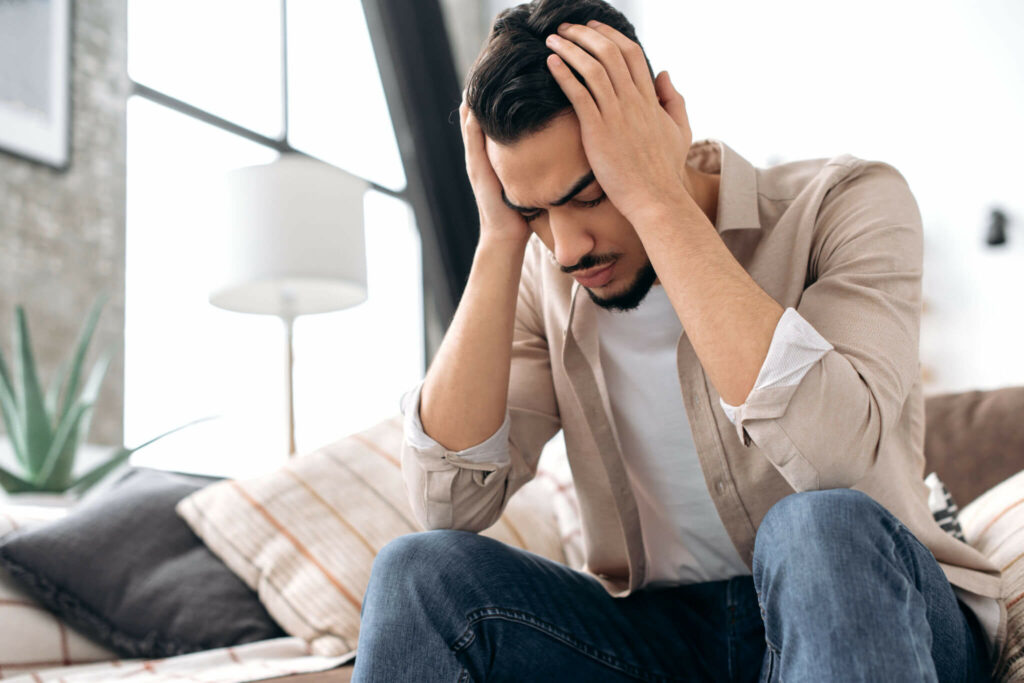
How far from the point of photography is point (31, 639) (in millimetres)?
1362

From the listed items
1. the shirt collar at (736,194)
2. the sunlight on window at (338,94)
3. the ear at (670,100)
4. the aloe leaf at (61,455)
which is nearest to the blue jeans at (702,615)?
the shirt collar at (736,194)

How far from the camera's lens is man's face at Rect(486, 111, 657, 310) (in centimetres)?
103

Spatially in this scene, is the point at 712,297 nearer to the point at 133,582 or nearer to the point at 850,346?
the point at 850,346

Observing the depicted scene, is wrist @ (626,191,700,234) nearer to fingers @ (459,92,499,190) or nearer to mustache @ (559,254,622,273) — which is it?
mustache @ (559,254,622,273)

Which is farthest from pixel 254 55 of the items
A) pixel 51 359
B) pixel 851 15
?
pixel 851 15

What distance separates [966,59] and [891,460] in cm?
322

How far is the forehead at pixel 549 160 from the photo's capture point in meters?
1.03

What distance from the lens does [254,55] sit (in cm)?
320

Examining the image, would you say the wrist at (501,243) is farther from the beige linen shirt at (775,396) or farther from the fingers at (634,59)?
the fingers at (634,59)

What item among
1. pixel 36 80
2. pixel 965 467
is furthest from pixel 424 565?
pixel 36 80

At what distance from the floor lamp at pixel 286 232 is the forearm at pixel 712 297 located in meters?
1.36

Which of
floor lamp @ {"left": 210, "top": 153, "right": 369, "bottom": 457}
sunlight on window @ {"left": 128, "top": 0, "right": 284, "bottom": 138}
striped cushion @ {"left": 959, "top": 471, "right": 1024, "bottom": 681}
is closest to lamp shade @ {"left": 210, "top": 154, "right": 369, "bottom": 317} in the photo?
floor lamp @ {"left": 210, "top": 153, "right": 369, "bottom": 457}

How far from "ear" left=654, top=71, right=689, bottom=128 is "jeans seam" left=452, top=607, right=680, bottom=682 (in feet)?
1.99

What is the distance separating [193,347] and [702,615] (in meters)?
2.17
